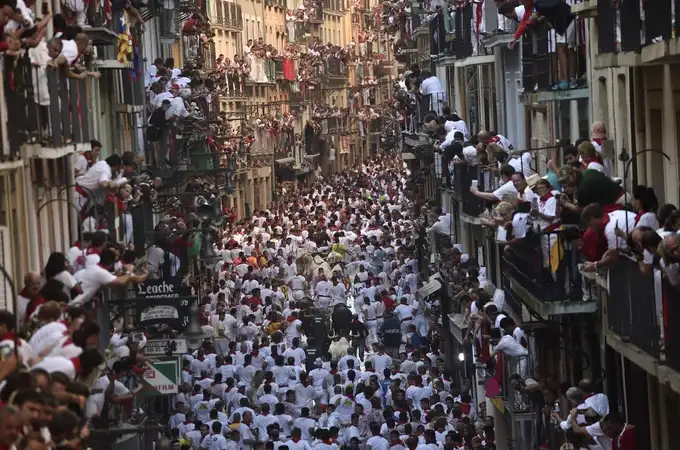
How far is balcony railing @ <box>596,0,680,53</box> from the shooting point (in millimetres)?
19609

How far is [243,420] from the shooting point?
3272cm

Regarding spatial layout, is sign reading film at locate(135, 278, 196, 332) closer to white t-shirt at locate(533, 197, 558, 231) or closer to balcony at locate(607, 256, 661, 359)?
white t-shirt at locate(533, 197, 558, 231)

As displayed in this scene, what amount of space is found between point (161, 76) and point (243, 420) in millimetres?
9781

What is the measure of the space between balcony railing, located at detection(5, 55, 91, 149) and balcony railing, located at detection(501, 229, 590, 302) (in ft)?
18.0

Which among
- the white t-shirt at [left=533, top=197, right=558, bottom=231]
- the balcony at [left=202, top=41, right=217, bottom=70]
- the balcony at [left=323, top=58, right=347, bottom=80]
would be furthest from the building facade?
the balcony at [left=323, top=58, right=347, bottom=80]

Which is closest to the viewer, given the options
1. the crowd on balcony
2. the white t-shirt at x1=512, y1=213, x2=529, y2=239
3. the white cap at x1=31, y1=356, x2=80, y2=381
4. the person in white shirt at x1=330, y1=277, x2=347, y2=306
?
the white cap at x1=31, y1=356, x2=80, y2=381

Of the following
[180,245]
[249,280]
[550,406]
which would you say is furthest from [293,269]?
[550,406]

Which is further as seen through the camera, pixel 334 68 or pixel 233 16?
pixel 334 68

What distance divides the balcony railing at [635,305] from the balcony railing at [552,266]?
294cm

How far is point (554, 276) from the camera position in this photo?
25.0 meters

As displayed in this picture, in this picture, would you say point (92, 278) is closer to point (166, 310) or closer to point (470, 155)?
point (166, 310)

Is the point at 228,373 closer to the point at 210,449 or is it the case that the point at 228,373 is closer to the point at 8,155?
the point at 210,449

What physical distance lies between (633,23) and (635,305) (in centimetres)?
313

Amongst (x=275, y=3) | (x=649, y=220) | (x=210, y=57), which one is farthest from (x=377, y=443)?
(x=275, y=3)
